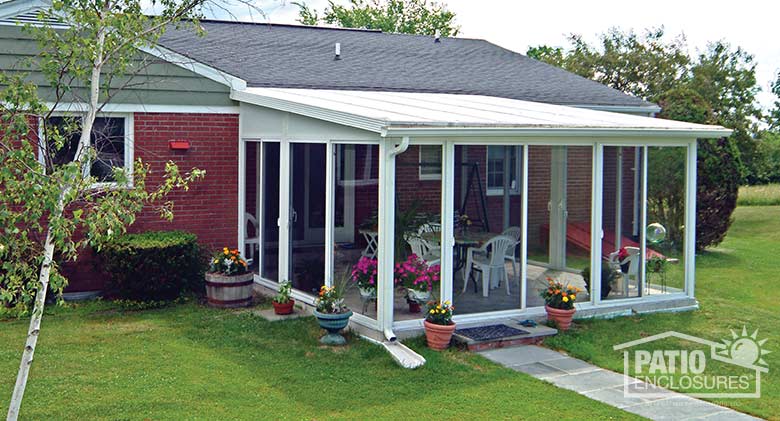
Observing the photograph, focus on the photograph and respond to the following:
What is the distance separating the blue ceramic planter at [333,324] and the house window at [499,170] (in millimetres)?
2263

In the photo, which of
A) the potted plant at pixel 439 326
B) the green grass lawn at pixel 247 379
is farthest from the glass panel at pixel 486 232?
the green grass lawn at pixel 247 379

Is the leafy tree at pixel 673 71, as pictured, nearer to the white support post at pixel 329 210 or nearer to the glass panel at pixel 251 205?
the glass panel at pixel 251 205

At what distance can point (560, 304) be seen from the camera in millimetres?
9453

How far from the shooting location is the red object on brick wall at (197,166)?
36.0ft

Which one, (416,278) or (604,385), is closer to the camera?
(604,385)

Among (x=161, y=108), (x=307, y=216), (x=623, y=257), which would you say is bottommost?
(x=623, y=257)

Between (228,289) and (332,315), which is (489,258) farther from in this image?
(228,289)

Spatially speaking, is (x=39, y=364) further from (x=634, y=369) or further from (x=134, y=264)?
(x=634, y=369)

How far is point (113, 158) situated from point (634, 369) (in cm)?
706

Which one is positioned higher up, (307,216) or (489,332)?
(307,216)

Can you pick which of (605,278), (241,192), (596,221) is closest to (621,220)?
(596,221)

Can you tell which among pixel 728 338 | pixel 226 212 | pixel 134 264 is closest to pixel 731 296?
pixel 728 338

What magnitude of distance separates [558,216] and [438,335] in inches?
98.7

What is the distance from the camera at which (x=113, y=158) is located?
35.7 ft
